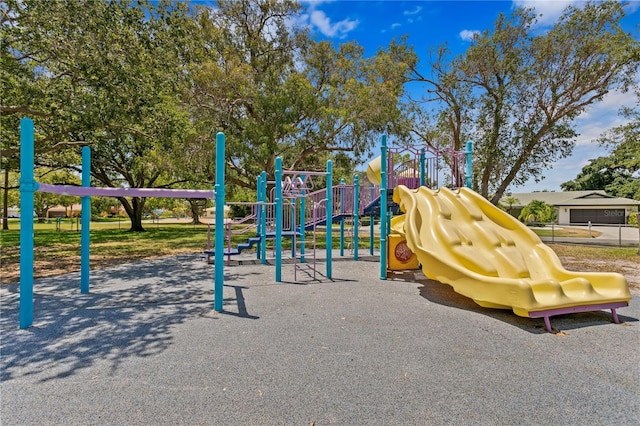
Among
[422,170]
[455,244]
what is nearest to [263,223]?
[422,170]

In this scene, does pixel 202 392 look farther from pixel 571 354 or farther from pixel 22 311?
pixel 571 354

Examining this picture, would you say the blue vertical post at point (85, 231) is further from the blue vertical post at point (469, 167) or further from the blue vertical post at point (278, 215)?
the blue vertical post at point (469, 167)

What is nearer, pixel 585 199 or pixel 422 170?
pixel 422 170

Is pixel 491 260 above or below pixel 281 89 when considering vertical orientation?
below

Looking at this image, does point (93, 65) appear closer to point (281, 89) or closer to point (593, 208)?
point (281, 89)

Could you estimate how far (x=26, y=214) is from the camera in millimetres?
4520

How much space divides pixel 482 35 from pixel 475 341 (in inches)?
627

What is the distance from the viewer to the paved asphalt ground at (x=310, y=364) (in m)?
2.73

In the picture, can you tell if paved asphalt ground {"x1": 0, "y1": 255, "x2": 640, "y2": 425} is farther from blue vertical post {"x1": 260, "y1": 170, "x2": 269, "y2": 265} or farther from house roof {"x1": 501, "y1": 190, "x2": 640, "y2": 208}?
house roof {"x1": 501, "y1": 190, "x2": 640, "y2": 208}

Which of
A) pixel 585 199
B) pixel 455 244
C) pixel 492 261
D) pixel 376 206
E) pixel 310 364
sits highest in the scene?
pixel 585 199

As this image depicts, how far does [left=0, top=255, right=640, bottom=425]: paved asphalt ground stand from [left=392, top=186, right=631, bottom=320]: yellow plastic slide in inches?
15.5

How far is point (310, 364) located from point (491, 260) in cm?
394

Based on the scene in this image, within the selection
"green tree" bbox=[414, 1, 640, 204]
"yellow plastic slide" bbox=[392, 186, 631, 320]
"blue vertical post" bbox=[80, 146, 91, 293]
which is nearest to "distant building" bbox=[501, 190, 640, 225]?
"green tree" bbox=[414, 1, 640, 204]

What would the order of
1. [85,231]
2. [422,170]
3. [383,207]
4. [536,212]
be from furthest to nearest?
[536,212] < [422,170] < [383,207] < [85,231]
